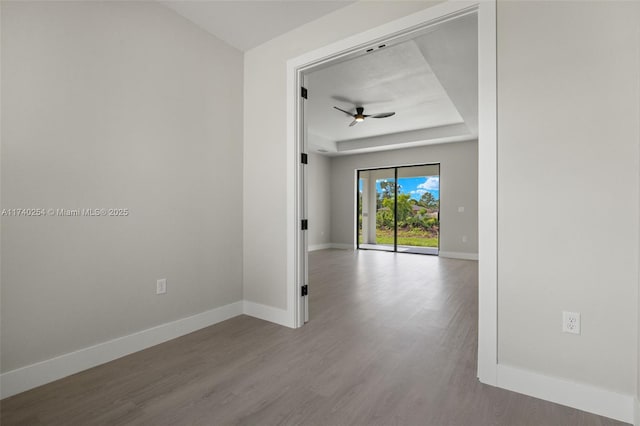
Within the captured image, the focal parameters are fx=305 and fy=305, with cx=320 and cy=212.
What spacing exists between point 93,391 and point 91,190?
1.24m

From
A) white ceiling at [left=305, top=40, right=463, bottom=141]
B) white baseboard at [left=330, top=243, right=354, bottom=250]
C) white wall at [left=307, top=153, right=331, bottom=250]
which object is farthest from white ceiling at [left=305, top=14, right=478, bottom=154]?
white baseboard at [left=330, top=243, right=354, bottom=250]

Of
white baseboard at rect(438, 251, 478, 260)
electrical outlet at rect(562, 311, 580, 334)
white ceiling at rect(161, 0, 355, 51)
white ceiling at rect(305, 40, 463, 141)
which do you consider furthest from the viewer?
white baseboard at rect(438, 251, 478, 260)

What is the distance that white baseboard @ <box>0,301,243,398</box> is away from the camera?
173 cm

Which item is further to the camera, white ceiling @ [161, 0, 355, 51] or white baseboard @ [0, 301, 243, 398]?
white ceiling @ [161, 0, 355, 51]

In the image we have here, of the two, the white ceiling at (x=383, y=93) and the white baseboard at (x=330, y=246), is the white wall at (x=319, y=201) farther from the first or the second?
the white ceiling at (x=383, y=93)

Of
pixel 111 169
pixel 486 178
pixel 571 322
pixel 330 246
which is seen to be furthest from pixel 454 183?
pixel 111 169

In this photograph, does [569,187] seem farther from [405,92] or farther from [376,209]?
[376,209]

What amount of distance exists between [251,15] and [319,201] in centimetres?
648

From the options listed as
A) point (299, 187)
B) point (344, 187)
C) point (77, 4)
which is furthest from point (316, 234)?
point (77, 4)

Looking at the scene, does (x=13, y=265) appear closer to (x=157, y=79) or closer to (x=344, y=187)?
(x=157, y=79)

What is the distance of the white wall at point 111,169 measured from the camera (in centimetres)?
177

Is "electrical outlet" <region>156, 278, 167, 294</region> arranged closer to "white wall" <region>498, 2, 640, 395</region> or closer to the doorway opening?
"white wall" <region>498, 2, 640, 395</region>

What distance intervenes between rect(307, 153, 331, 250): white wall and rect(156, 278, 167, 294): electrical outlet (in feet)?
19.7

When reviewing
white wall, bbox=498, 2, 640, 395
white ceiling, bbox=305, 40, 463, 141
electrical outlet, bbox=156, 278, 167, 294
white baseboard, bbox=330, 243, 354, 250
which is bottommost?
white baseboard, bbox=330, 243, 354, 250
